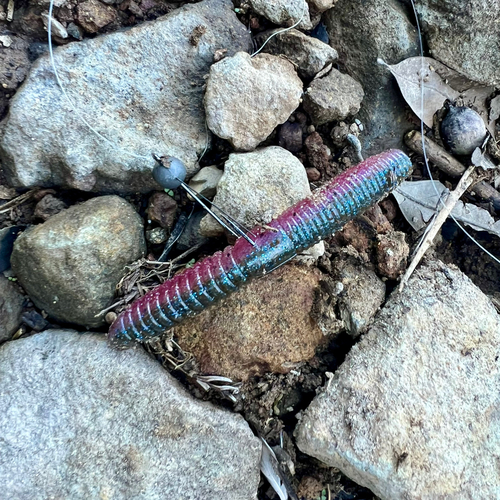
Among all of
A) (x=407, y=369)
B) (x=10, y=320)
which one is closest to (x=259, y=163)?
(x=407, y=369)

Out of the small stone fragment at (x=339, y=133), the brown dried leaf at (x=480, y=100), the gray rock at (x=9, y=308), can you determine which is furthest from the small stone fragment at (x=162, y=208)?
the brown dried leaf at (x=480, y=100)

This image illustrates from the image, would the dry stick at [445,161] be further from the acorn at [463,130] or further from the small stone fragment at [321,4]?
the small stone fragment at [321,4]

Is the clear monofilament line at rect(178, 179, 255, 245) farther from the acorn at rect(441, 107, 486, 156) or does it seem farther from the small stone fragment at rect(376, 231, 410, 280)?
the acorn at rect(441, 107, 486, 156)

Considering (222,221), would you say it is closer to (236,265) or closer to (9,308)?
(236,265)

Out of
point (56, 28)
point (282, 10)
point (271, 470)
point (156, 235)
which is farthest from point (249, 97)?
point (271, 470)

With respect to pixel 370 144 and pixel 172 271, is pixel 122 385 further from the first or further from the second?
pixel 370 144

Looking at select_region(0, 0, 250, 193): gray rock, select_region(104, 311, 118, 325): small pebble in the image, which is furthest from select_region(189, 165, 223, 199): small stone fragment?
select_region(104, 311, 118, 325): small pebble
